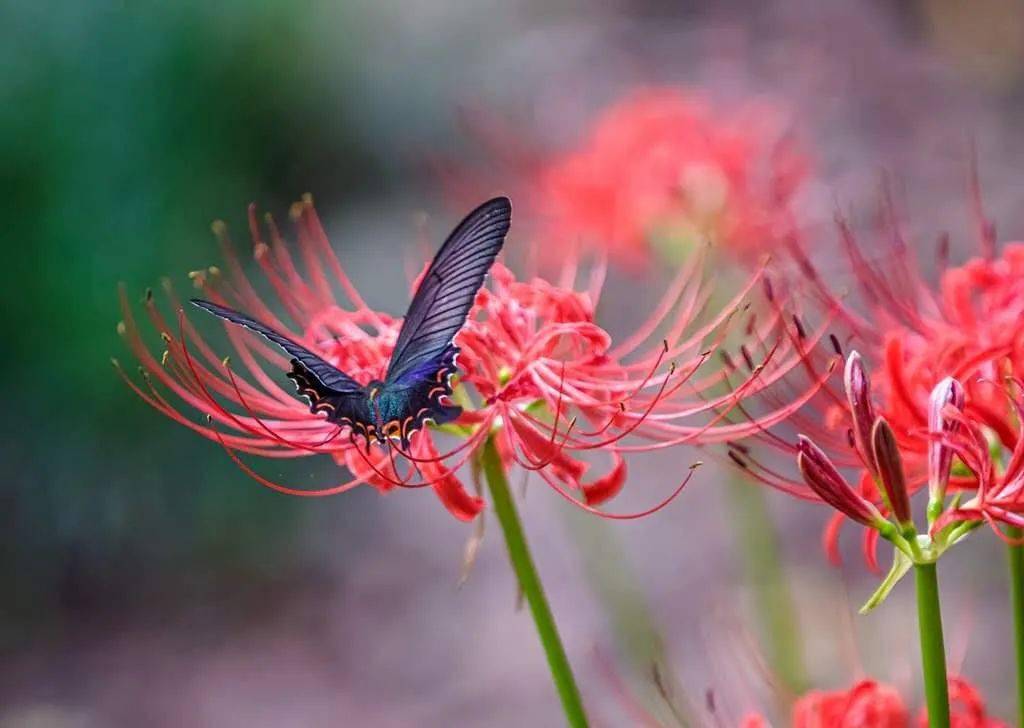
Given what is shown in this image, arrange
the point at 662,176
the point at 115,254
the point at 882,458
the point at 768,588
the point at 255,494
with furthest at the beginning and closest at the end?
the point at 255,494, the point at 115,254, the point at 662,176, the point at 768,588, the point at 882,458

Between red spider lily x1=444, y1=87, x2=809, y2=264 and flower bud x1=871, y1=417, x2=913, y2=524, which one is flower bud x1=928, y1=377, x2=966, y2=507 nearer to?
flower bud x1=871, y1=417, x2=913, y2=524

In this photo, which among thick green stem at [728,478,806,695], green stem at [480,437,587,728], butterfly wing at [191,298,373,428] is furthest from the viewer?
thick green stem at [728,478,806,695]

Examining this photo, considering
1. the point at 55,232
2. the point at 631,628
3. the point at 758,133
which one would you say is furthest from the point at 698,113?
the point at 55,232

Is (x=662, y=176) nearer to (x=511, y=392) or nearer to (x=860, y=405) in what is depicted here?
(x=511, y=392)

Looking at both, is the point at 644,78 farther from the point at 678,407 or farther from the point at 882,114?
the point at 678,407

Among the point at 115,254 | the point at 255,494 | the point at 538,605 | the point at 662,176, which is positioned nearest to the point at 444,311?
the point at 538,605

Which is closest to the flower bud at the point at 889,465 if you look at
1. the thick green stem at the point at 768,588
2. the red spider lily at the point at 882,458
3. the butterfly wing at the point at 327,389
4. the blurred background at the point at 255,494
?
the red spider lily at the point at 882,458

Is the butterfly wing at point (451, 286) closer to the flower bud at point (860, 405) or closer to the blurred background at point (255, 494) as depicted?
the flower bud at point (860, 405)

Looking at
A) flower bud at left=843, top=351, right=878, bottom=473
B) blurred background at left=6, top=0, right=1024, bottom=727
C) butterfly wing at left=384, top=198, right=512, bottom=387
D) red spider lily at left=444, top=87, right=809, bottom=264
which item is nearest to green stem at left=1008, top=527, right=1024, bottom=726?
flower bud at left=843, top=351, right=878, bottom=473
